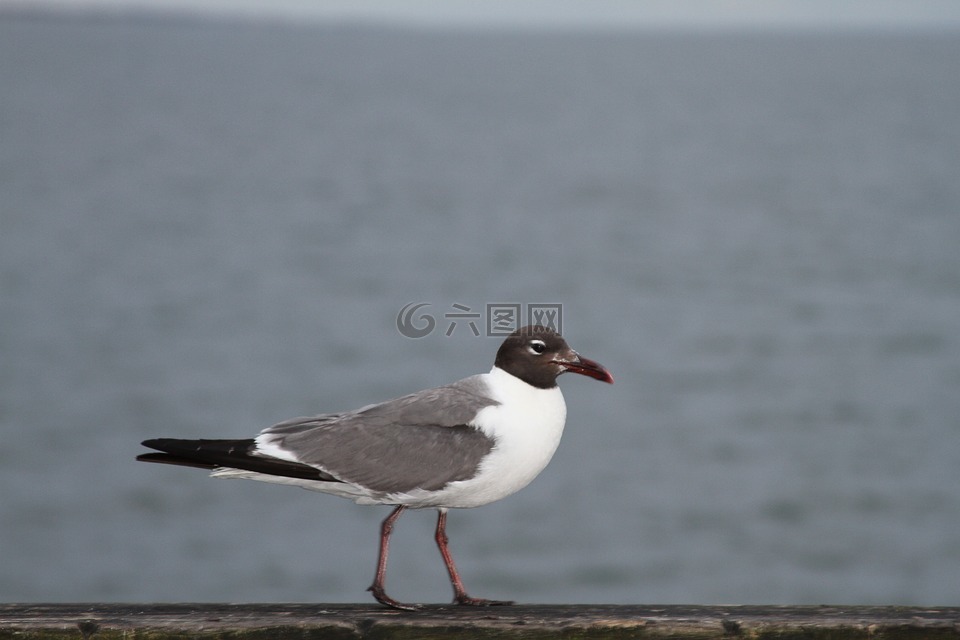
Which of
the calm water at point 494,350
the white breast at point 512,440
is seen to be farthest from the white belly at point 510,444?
the calm water at point 494,350

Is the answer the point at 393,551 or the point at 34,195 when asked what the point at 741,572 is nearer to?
the point at 393,551

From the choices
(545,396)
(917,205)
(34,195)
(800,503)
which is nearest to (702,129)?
(917,205)

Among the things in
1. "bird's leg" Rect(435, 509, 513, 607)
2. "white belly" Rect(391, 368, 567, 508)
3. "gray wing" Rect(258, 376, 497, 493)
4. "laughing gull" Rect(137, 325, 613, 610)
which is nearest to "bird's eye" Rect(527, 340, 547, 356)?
"laughing gull" Rect(137, 325, 613, 610)

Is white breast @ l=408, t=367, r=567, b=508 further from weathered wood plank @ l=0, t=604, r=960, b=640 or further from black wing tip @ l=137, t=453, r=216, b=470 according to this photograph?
black wing tip @ l=137, t=453, r=216, b=470

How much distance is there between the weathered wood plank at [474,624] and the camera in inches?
176

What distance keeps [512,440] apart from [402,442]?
51 cm

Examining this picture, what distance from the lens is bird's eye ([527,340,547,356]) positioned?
561cm

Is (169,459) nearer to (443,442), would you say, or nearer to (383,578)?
(383,578)

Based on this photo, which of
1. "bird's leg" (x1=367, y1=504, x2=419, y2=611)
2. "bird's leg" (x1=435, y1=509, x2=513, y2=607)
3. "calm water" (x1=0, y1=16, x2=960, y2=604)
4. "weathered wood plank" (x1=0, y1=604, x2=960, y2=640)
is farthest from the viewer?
"calm water" (x1=0, y1=16, x2=960, y2=604)

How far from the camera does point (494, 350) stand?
35000 mm

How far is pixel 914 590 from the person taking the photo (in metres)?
23.2

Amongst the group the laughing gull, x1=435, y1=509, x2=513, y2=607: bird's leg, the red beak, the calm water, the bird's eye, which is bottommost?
x1=435, y1=509, x2=513, y2=607: bird's leg

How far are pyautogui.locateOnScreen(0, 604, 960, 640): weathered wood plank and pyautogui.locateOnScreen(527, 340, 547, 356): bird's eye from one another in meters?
1.31

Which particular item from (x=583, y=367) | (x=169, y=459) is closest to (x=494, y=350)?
(x=583, y=367)
